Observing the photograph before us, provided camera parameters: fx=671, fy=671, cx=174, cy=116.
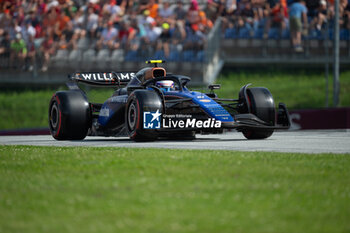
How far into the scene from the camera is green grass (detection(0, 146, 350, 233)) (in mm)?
4336

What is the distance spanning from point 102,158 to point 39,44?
1607cm

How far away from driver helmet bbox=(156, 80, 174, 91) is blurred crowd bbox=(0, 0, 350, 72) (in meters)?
9.04

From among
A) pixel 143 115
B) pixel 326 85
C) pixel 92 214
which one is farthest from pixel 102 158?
pixel 326 85

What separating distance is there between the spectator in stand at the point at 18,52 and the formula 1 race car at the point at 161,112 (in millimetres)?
9957

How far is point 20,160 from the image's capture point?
332 inches

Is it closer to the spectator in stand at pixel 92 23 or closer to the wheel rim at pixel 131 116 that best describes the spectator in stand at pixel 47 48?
the spectator in stand at pixel 92 23

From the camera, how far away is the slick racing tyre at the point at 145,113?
36.3ft

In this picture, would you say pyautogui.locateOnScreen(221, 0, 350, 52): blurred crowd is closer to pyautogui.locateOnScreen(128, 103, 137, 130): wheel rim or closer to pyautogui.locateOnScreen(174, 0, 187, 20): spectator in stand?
pyautogui.locateOnScreen(174, 0, 187, 20): spectator in stand

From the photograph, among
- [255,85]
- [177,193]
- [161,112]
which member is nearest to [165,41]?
[255,85]

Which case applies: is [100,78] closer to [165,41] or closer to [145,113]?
[145,113]

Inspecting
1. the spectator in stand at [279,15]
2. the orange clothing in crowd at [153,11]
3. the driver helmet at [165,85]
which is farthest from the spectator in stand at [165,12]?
the driver helmet at [165,85]

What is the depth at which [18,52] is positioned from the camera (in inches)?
922

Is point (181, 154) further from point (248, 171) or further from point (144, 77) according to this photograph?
point (144, 77)

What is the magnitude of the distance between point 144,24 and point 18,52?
4608mm
